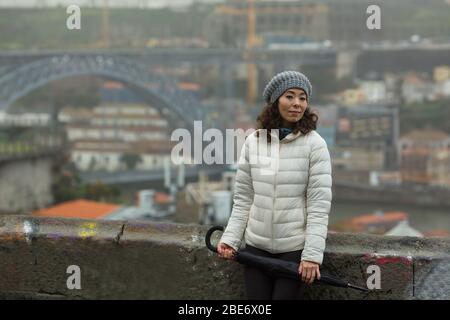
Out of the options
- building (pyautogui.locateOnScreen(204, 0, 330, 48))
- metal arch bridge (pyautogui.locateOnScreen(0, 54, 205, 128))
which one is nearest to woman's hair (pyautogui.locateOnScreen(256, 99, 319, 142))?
metal arch bridge (pyautogui.locateOnScreen(0, 54, 205, 128))

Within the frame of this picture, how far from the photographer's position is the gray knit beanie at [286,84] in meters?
0.93

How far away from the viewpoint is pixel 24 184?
1773cm

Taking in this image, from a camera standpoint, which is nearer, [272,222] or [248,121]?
[272,222]

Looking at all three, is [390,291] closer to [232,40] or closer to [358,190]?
[358,190]

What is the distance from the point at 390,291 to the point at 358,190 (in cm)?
2241

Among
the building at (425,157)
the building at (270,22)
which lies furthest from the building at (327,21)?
the building at (425,157)

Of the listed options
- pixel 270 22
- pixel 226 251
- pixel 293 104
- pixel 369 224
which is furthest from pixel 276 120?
pixel 270 22

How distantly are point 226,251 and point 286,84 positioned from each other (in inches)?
9.6

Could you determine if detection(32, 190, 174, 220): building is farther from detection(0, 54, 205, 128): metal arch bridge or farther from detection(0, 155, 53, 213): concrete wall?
detection(0, 54, 205, 128): metal arch bridge

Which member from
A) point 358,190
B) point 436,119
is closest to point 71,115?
point 358,190

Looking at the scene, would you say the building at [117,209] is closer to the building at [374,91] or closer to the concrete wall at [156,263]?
the building at [374,91]

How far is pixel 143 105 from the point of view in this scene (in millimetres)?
26203

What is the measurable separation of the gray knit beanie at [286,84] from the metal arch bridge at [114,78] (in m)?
19.7

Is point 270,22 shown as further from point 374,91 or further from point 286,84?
point 286,84
